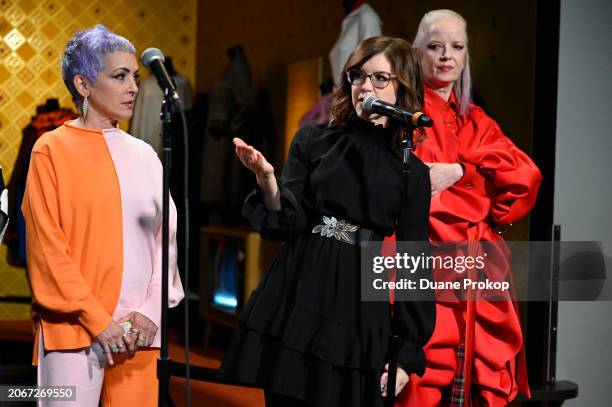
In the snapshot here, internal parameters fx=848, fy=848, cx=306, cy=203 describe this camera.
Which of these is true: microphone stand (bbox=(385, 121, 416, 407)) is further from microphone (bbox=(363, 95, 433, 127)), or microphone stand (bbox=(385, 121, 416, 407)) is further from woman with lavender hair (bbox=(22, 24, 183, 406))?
woman with lavender hair (bbox=(22, 24, 183, 406))

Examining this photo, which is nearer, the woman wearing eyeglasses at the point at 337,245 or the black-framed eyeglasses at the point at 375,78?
the woman wearing eyeglasses at the point at 337,245

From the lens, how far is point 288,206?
212 centimetres

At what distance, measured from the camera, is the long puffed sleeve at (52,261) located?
2.05 m

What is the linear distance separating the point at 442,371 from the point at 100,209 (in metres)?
1.09

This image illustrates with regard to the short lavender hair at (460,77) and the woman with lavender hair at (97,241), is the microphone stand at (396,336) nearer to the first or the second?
the woman with lavender hair at (97,241)

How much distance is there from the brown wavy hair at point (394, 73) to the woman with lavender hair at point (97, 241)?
0.52 m

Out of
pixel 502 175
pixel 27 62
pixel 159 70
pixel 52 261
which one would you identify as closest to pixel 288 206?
pixel 159 70

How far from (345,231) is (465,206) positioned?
23.4 inches

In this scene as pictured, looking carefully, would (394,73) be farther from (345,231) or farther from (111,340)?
(111,340)

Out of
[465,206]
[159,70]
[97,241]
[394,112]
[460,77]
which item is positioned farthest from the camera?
[460,77]

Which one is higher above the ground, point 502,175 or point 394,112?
point 394,112

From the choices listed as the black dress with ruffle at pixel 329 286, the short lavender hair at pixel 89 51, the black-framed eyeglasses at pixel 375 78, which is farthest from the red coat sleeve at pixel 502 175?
the short lavender hair at pixel 89 51

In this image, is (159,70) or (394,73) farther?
(394,73)

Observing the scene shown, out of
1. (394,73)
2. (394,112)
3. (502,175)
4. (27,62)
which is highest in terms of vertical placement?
(27,62)
